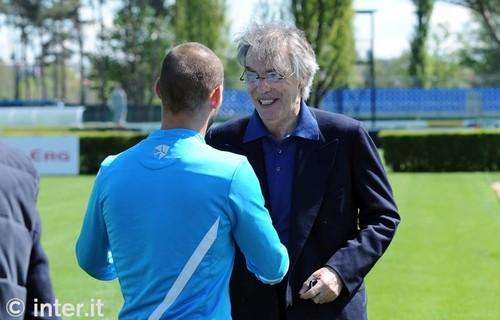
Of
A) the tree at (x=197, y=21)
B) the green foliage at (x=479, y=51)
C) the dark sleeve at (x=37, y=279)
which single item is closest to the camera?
the dark sleeve at (x=37, y=279)

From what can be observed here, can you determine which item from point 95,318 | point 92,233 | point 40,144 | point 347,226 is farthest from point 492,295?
point 40,144

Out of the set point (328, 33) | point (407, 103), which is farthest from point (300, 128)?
point (407, 103)

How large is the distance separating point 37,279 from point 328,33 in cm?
3541

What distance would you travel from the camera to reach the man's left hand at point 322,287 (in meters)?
3.62

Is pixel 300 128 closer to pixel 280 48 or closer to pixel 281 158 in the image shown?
pixel 281 158

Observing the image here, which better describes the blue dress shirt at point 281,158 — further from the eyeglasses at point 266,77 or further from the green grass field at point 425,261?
the green grass field at point 425,261

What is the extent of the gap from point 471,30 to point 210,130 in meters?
86.6

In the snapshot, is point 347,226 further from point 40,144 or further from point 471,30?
point 471,30

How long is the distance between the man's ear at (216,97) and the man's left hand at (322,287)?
0.85m

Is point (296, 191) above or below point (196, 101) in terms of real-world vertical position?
below

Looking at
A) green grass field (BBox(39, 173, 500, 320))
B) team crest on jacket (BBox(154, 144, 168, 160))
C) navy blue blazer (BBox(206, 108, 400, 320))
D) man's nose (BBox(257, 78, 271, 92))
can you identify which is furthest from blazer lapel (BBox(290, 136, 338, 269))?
green grass field (BBox(39, 173, 500, 320))

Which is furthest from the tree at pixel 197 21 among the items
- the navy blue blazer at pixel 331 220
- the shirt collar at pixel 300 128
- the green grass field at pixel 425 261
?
the navy blue blazer at pixel 331 220

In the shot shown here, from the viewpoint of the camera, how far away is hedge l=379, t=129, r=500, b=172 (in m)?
26.7

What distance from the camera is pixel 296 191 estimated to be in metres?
3.76
